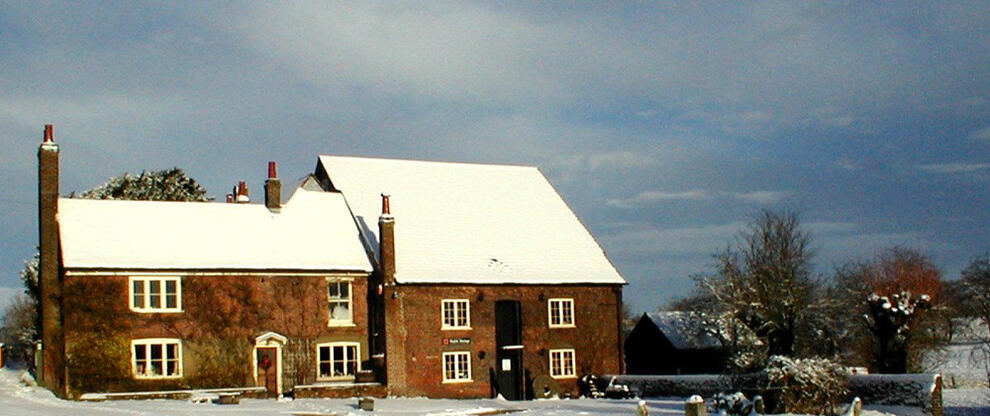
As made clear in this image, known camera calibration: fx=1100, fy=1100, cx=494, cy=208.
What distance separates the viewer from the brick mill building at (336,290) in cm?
3853

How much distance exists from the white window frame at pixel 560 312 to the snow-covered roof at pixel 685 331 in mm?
9155

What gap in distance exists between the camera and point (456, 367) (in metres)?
44.8

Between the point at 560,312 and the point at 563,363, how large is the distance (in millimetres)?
2191

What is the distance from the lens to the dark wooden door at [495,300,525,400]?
45.8 meters

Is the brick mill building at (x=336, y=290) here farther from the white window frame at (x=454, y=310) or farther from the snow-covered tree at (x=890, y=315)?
the snow-covered tree at (x=890, y=315)

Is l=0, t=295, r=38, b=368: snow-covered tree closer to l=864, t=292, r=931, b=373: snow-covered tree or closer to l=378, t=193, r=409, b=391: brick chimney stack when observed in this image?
l=378, t=193, r=409, b=391: brick chimney stack

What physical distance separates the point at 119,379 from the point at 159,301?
3083 millimetres

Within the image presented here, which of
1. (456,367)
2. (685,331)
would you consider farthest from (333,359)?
(685,331)

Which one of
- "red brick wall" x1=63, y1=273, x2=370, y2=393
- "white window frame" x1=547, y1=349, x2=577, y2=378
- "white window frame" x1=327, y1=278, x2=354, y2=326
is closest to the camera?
"red brick wall" x1=63, y1=273, x2=370, y2=393

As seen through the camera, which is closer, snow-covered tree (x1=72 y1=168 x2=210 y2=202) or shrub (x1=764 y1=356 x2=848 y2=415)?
shrub (x1=764 y1=356 x2=848 y2=415)

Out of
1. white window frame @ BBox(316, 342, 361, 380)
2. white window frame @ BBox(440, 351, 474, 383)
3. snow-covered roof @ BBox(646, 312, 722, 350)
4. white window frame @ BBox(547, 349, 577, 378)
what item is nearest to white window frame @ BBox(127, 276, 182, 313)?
white window frame @ BBox(316, 342, 361, 380)

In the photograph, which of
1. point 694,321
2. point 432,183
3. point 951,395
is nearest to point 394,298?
point 432,183

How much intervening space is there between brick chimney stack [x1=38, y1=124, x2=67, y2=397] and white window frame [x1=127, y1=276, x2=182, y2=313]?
7.66ft

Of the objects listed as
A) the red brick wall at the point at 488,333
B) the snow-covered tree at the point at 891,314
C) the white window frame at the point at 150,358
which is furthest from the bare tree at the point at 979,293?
the white window frame at the point at 150,358
